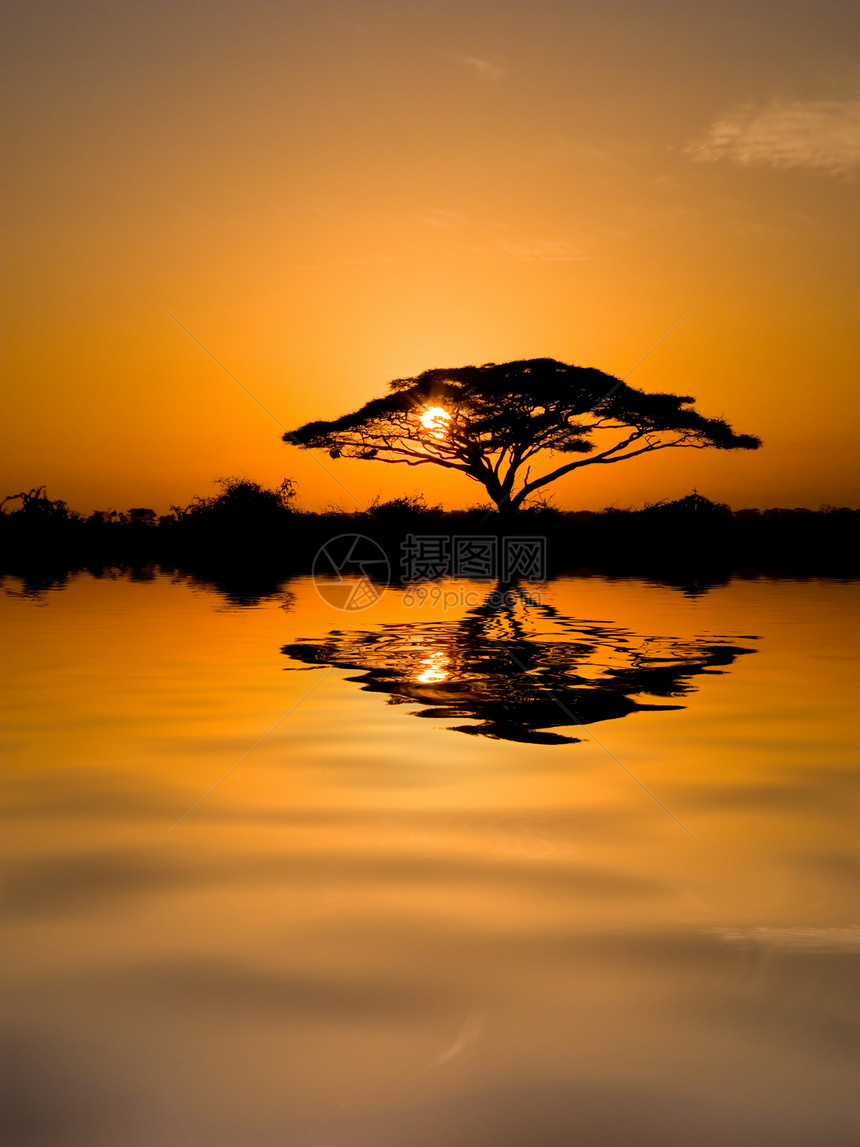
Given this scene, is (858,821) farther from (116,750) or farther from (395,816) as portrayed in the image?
(116,750)

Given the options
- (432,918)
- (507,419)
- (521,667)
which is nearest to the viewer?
(432,918)

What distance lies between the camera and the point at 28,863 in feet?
9.41

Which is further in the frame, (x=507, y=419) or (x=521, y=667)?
(x=507, y=419)

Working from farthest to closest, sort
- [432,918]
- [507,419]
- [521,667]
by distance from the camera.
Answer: [507,419]
[521,667]
[432,918]

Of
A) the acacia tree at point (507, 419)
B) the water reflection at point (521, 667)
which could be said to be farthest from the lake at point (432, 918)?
the acacia tree at point (507, 419)

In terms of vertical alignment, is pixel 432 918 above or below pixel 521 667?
below

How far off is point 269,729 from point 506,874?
244cm

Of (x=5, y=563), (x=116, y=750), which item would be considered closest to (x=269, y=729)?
(x=116, y=750)

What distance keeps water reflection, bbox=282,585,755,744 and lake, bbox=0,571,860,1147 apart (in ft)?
0.28

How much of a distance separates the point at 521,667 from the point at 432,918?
15.6 ft

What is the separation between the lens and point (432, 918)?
Result: 2.42 meters

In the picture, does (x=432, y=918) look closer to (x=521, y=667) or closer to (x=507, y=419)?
(x=521, y=667)

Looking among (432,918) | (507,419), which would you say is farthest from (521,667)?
(507,419)

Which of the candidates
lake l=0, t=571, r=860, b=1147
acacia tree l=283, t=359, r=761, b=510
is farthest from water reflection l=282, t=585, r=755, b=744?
acacia tree l=283, t=359, r=761, b=510
